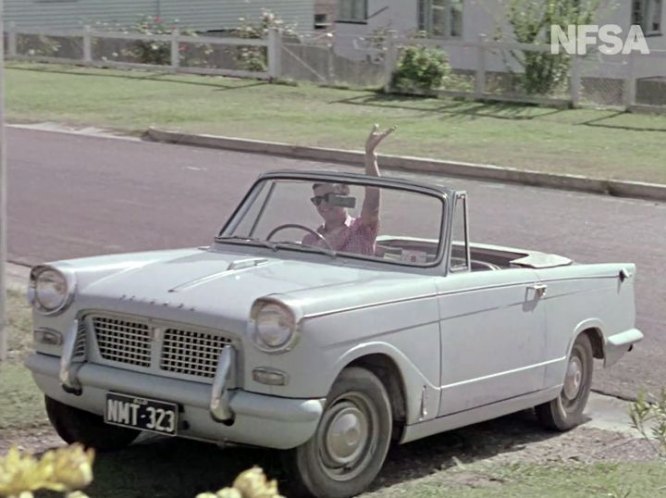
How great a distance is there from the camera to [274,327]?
5.37 m

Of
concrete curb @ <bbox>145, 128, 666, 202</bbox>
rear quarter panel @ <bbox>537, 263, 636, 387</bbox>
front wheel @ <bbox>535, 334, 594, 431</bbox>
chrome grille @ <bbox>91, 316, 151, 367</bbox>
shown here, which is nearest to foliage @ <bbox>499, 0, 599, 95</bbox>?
concrete curb @ <bbox>145, 128, 666, 202</bbox>

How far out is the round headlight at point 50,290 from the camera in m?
5.89

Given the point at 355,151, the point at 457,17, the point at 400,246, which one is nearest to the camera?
the point at 400,246

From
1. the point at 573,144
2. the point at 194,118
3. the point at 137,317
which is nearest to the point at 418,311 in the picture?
the point at 137,317

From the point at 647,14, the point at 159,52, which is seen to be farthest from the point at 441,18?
the point at 159,52

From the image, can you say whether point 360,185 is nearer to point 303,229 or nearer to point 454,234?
point 303,229

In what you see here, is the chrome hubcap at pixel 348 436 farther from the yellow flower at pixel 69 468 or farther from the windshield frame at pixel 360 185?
the yellow flower at pixel 69 468

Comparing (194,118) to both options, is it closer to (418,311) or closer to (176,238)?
(176,238)

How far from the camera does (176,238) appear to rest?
484 inches

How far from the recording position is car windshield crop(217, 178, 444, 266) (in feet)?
21.6

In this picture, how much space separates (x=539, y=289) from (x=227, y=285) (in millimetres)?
1692

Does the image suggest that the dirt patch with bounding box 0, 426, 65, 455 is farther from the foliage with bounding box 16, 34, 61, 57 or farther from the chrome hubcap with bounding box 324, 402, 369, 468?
the foliage with bounding box 16, 34, 61, 57

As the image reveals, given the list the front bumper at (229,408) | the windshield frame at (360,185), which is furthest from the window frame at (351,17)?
the front bumper at (229,408)

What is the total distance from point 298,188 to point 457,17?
30.2 m
